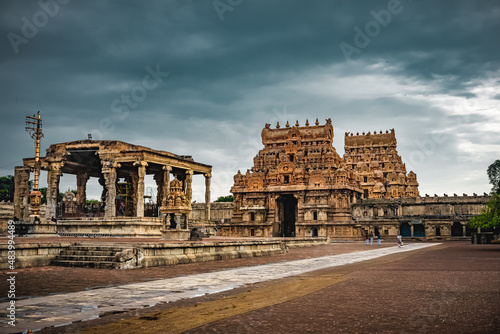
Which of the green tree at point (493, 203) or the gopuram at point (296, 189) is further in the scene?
the gopuram at point (296, 189)

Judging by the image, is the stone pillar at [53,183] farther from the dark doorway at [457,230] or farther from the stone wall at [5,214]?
the dark doorway at [457,230]

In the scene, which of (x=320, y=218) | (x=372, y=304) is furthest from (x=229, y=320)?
(x=320, y=218)

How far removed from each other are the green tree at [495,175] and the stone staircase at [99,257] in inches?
1098

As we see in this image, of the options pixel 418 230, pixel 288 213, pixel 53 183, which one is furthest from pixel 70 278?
pixel 418 230

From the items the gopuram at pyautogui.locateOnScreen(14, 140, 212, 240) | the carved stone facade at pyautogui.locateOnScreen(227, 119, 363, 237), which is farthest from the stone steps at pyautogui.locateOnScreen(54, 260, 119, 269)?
the carved stone facade at pyautogui.locateOnScreen(227, 119, 363, 237)

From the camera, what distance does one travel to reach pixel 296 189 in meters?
69.4

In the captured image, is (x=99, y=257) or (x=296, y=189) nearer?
(x=99, y=257)

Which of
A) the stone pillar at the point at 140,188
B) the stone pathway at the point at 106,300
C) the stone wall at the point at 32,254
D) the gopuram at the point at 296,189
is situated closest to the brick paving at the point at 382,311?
the stone pathway at the point at 106,300

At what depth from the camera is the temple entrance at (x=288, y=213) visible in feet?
242

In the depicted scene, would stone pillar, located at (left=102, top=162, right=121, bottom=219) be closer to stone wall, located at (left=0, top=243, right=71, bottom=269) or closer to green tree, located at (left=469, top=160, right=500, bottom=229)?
stone wall, located at (left=0, top=243, right=71, bottom=269)

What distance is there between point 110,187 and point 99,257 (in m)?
29.4

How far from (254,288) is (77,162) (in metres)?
46.4

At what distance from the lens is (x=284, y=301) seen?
895 cm

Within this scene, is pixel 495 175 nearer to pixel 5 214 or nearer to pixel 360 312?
pixel 360 312
